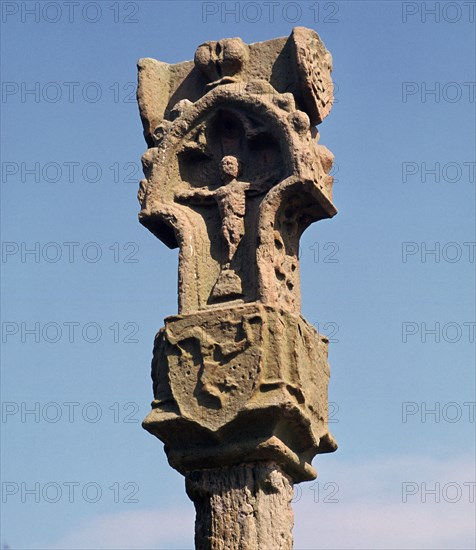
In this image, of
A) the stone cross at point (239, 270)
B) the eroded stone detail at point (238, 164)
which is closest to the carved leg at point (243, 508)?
the stone cross at point (239, 270)

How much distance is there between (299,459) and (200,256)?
1.61 metres

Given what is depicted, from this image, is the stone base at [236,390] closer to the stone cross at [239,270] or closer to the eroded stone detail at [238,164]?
the stone cross at [239,270]

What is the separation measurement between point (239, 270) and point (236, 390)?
990 mm

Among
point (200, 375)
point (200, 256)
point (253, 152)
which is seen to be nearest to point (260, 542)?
point (200, 375)

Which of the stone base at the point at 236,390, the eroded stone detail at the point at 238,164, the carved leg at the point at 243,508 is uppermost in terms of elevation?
the eroded stone detail at the point at 238,164

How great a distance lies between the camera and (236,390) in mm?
11008

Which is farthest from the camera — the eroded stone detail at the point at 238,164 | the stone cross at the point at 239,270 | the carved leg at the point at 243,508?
the eroded stone detail at the point at 238,164

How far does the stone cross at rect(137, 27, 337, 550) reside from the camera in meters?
11.0

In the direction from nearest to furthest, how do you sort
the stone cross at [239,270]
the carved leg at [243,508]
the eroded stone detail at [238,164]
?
the carved leg at [243,508] → the stone cross at [239,270] → the eroded stone detail at [238,164]

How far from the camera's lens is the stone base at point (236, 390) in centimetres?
1098

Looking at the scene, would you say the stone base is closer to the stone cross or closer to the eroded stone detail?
the stone cross

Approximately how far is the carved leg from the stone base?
93mm

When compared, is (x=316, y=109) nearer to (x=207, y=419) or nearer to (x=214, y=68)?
(x=214, y=68)

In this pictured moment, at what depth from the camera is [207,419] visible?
11.1 m
